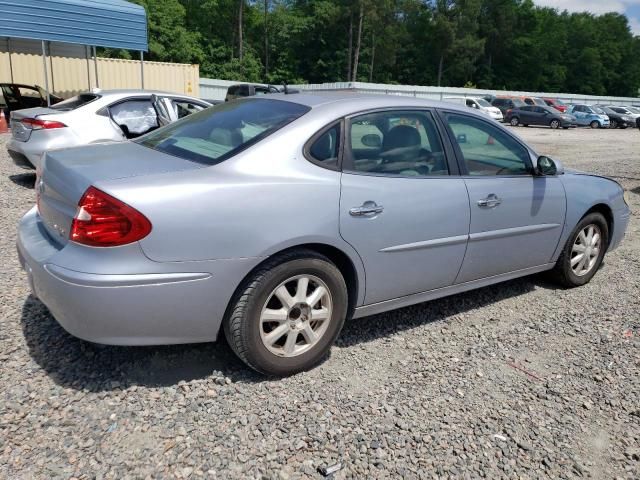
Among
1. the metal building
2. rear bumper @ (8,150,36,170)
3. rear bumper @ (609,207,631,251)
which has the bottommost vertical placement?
rear bumper @ (8,150,36,170)

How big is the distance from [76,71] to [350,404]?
86.6 feet

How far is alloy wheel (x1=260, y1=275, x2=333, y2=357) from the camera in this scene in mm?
2998

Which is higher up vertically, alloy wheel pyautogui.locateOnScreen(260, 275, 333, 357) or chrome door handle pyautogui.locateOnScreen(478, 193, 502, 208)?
chrome door handle pyautogui.locateOnScreen(478, 193, 502, 208)

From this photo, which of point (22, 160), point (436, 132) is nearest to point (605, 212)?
point (436, 132)

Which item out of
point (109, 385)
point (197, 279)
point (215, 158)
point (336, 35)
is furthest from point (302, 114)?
point (336, 35)

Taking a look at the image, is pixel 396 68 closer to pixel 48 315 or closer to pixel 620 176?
pixel 620 176

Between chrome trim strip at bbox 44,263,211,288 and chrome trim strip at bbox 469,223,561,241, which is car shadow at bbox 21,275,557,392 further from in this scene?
chrome trim strip at bbox 469,223,561,241

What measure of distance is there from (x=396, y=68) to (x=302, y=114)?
7283cm

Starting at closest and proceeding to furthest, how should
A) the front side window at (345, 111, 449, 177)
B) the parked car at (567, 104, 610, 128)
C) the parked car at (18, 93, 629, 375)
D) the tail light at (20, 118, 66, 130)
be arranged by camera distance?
the parked car at (18, 93, 629, 375), the front side window at (345, 111, 449, 177), the tail light at (20, 118, 66, 130), the parked car at (567, 104, 610, 128)

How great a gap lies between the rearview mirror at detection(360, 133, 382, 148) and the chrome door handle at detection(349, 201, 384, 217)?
41 cm

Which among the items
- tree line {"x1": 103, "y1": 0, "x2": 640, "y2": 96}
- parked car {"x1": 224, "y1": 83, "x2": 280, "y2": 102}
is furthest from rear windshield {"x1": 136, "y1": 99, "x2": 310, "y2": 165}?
tree line {"x1": 103, "y1": 0, "x2": 640, "y2": 96}

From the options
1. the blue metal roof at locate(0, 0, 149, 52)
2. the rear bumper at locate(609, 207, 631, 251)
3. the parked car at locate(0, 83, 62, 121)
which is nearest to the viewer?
the rear bumper at locate(609, 207, 631, 251)

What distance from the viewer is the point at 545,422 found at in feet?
9.52

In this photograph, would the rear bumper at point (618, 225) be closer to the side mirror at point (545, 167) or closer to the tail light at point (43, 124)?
the side mirror at point (545, 167)
